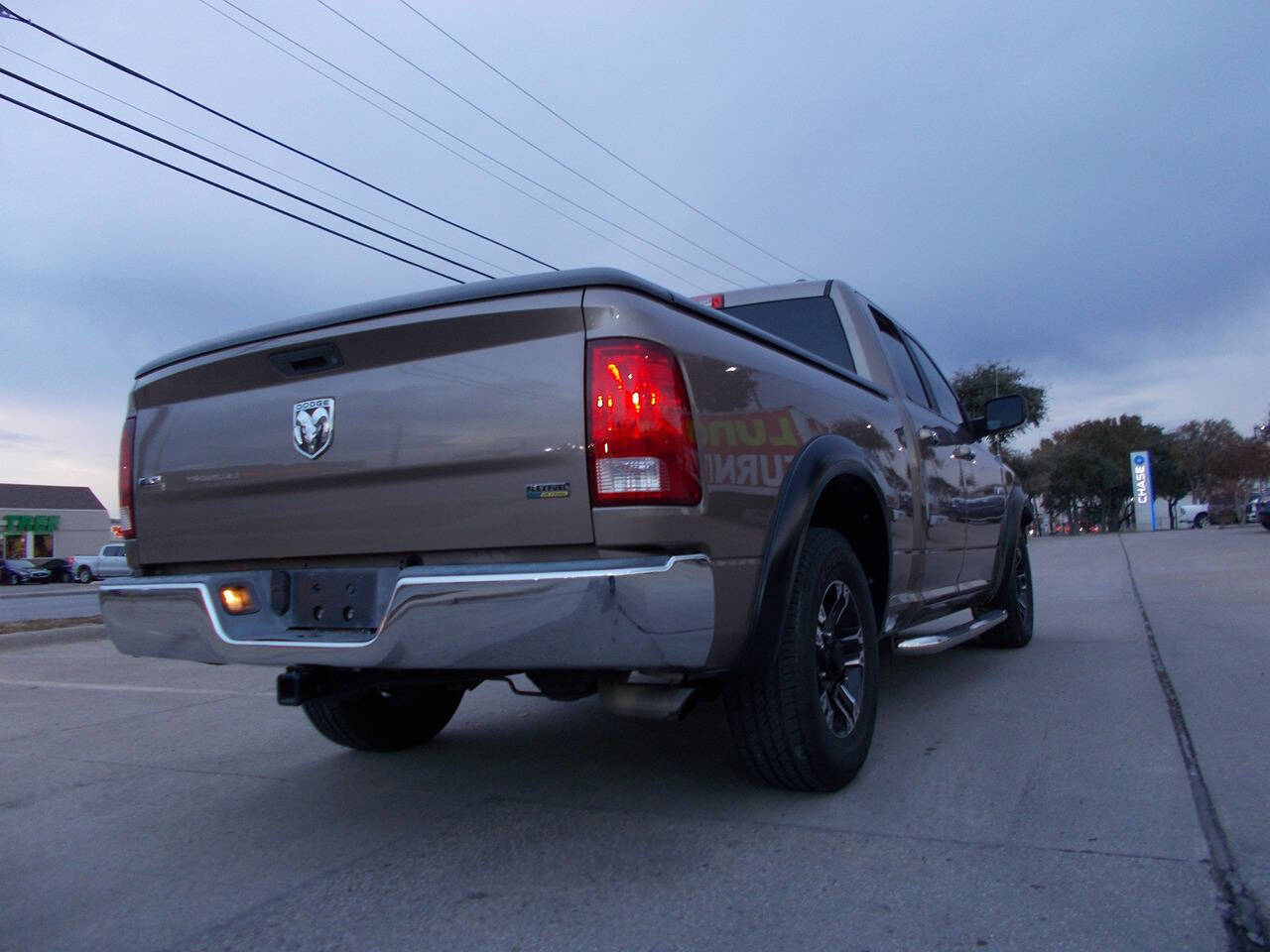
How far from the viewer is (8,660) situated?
28.3ft

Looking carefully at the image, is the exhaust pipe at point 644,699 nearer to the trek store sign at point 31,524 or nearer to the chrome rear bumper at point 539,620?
the chrome rear bumper at point 539,620

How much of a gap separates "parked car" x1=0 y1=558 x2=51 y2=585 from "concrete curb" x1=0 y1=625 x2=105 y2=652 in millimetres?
34873

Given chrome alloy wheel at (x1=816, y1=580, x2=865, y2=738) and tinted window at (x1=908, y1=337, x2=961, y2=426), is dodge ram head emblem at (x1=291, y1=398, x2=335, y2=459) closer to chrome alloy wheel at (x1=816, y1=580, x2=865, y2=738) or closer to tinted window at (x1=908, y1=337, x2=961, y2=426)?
chrome alloy wheel at (x1=816, y1=580, x2=865, y2=738)

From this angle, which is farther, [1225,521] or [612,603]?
[1225,521]

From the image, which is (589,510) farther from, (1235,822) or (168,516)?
(1235,822)

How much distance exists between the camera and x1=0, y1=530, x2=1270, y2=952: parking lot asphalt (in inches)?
104

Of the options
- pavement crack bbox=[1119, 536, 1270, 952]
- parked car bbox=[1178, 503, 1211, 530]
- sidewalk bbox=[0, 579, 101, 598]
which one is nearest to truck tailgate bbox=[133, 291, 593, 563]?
pavement crack bbox=[1119, 536, 1270, 952]

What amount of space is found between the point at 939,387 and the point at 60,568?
142ft

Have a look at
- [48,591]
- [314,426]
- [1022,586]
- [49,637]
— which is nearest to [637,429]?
[314,426]

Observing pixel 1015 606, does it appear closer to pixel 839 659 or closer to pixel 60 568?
pixel 839 659

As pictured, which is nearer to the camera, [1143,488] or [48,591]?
[48,591]

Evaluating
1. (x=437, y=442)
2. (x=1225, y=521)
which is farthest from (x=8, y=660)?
(x=1225, y=521)

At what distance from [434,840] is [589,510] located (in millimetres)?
1342

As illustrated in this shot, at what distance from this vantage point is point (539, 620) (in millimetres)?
2684
